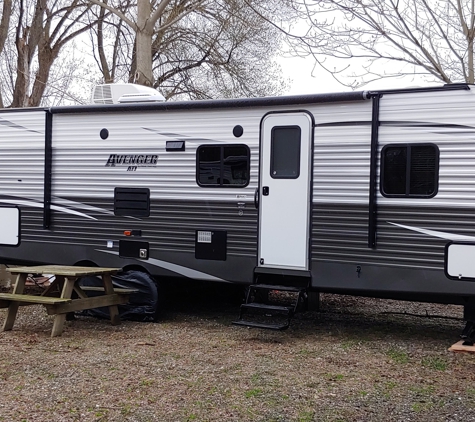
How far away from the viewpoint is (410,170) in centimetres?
726

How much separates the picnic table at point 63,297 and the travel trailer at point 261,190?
2.07ft

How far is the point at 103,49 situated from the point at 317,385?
65.2ft

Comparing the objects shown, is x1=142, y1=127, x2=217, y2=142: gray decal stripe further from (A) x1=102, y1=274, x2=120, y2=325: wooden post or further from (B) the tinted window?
(A) x1=102, y1=274, x2=120, y2=325: wooden post

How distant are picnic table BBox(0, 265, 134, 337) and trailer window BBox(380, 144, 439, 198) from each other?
10.9 feet

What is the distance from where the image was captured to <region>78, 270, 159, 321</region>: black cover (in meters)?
8.57

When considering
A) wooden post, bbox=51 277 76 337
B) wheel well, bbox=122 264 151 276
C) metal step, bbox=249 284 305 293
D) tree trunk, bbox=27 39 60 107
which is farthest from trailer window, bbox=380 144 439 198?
tree trunk, bbox=27 39 60 107

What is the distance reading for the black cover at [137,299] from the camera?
28.1 ft

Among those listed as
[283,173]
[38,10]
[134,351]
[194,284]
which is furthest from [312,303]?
[38,10]

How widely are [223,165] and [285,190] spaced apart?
85 centimetres

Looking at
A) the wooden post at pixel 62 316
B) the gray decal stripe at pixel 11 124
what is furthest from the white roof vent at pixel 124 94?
the wooden post at pixel 62 316

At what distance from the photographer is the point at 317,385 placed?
5.81 m

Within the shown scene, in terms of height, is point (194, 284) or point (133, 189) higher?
point (133, 189)

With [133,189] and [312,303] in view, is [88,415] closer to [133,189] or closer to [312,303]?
[133,189]

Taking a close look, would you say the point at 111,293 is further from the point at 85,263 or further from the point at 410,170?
the point at 410,170
